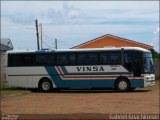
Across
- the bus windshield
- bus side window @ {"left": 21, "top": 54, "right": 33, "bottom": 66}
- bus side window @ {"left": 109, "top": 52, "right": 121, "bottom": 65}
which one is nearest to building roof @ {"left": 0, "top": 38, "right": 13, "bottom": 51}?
bus side window @ {"left": 21, "top": 54, "right": 33, "bottom": 66}

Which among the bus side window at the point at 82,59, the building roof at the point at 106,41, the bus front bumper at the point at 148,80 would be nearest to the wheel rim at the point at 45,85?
the bus side window at the point at 82,59

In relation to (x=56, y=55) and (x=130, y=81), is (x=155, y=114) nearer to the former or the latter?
(x=130, y=81)

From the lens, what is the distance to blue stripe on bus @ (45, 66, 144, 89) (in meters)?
29.2

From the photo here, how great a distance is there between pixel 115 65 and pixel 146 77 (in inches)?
78.4

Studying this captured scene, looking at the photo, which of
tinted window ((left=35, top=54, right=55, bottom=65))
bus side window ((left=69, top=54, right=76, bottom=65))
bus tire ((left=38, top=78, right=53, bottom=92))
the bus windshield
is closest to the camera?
the bus windshield

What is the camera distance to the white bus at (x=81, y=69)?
29172 millimetres

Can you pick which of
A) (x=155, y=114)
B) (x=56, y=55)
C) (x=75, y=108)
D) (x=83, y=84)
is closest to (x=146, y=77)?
(x=83, y=84)

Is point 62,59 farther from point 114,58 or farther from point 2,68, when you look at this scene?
point 2,68

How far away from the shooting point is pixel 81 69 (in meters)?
30.1

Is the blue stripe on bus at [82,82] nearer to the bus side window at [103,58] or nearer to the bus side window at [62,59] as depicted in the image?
the bus side window at [62,59]

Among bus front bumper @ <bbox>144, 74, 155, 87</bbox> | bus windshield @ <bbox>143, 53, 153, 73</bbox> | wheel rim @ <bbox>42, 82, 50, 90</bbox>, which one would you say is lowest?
wheel rim @ <bbox>42, 82, 50, 90</bbox>

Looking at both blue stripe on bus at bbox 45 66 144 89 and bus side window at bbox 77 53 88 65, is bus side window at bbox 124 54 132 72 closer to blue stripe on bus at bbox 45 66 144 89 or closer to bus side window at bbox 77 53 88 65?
blue stripe on bus at bbox 45 66 144 89

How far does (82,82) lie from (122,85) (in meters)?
2.57

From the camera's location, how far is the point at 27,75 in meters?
30.9
